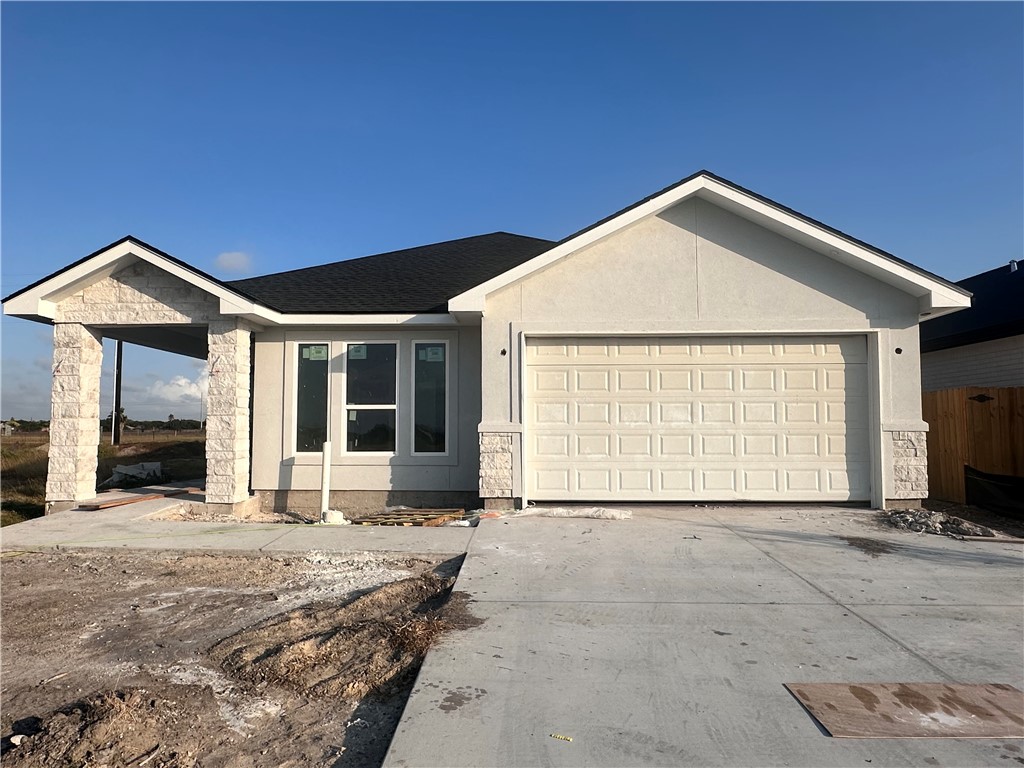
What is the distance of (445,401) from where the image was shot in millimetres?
10266

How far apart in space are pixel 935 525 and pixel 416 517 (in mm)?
Result: 7052

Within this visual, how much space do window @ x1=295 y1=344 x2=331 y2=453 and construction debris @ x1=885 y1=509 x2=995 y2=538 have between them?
8.82 metres

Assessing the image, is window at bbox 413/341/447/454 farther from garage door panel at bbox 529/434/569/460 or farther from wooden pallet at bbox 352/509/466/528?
garage door panel at bbox 529/434/569/460

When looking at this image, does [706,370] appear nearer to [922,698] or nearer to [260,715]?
[922,698]

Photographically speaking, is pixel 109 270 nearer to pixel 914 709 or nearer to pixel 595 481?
pixel 595 481

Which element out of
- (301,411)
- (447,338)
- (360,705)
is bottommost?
(360,705)

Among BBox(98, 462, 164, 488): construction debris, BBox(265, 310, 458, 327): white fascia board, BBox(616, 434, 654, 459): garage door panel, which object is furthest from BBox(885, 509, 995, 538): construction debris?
BBox(98, 462, 164, 488): construction debris

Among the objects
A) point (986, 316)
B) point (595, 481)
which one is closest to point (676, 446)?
point (595, 481)

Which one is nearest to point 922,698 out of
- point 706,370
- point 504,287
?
point 706,370

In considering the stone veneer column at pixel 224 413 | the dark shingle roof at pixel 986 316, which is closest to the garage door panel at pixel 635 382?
the stone veneer column at pixel 224 413

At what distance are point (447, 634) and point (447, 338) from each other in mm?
6682

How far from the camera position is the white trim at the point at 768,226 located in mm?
8680

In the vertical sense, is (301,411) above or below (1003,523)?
above

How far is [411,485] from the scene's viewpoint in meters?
10.2
